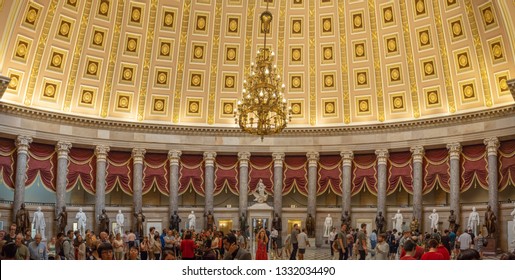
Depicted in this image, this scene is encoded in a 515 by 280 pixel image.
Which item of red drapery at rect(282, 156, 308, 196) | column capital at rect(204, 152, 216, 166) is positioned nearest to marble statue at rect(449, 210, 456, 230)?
red drapery at rect(282, 156, 308, 196)

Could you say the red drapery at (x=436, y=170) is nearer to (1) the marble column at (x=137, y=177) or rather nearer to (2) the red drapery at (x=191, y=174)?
(2) the red drapery at (x=191, y=174)

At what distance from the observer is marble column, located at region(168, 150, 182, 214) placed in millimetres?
41781

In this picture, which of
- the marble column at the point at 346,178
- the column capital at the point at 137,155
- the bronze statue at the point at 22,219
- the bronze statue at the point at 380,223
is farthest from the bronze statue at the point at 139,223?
the bronze statue at the point at 380,223

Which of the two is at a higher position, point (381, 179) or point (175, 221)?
point (381, 179)

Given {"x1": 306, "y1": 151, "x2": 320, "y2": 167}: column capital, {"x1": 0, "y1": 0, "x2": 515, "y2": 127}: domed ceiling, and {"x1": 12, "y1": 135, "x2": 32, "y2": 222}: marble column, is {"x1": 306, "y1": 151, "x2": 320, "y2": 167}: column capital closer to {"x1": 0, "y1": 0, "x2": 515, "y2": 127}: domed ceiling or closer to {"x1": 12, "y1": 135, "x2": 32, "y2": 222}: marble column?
{"x1": 0, "y1": 0, "x2": 515, "y2": 127}: domed ceiling

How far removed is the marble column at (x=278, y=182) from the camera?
4247cm

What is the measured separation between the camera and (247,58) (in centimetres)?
4359

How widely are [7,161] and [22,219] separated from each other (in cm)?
384

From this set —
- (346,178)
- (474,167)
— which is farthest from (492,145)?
(346,178)

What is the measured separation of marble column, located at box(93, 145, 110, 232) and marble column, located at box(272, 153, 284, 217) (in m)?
10.6

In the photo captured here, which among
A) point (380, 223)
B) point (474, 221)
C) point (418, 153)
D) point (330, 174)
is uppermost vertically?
point (418, 153)

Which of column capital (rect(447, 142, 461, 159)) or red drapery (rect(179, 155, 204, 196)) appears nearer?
column capital (rect(447, 142, 461, 159))

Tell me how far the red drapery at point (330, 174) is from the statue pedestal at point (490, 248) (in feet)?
33.0

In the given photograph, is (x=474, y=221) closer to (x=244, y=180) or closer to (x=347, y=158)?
(x=347, y=158)
